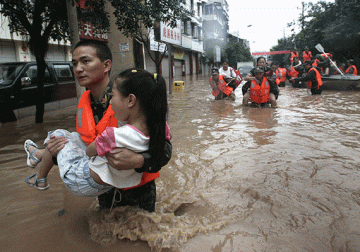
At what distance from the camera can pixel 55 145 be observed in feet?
6.51

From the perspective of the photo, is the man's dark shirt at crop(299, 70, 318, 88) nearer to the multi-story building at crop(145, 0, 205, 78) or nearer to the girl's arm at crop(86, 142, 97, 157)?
the girl's arm at crop(86, 142, 97, 157)

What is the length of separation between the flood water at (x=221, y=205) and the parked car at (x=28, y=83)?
2.03 m

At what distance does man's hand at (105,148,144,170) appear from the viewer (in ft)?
5.30

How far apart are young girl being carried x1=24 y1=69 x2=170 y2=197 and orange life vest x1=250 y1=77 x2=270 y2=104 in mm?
6388

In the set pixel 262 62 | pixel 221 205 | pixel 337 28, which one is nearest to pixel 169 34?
pixel 262 62

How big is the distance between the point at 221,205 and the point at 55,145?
1453 millimetres

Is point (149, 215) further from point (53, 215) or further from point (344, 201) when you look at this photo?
point (344, 201)

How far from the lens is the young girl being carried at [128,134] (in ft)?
5.42

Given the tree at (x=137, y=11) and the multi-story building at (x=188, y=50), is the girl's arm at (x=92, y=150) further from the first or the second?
the multi-story building at (x=188, y=50)

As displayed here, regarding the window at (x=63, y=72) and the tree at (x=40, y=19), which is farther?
the window at (x=63, y=72)

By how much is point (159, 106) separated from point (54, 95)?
723cm

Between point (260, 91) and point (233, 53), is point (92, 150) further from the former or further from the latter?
point (233, 53)

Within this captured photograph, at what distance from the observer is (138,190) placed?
2.07 metres

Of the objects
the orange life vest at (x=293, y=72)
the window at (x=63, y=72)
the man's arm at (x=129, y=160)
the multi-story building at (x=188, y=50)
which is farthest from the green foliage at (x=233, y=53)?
the man's arm at (x=129, y=160)
